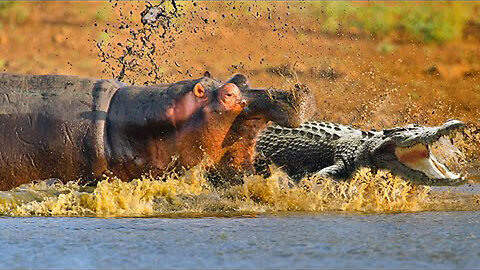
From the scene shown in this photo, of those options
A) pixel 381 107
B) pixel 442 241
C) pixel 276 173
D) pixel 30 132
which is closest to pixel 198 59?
pixel 381 107

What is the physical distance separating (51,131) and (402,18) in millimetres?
12531

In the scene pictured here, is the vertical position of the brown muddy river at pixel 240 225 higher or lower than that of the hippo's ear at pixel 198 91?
lower

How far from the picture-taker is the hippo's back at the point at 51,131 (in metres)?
7.04

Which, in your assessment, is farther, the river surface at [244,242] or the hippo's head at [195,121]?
the hippo's head at [195,121]

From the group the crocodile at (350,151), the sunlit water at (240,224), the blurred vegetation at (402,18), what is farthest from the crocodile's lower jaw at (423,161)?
the blurred vegetation at (402,18)

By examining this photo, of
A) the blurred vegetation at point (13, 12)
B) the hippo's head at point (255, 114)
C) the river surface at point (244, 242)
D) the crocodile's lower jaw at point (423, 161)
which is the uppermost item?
the blurred vegetation at point (13, 12)

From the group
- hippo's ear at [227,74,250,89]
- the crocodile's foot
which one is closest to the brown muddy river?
the crocodile's foot

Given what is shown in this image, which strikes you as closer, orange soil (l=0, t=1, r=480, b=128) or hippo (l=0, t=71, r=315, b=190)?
hippo (l=0, t=71, r=315, b=190)

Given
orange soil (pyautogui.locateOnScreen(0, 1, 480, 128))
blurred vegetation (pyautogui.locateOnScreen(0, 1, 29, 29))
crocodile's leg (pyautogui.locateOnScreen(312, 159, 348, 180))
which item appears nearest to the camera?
crocodile's leg (pyautogui.locateOnScreen(312, 159, 348, 180))

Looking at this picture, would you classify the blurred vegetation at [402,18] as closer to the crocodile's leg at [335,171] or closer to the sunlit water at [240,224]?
the crocodile's leg at [335,171]

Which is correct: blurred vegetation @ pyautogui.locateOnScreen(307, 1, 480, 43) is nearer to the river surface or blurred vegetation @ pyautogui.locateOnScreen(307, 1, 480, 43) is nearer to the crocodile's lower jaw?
the crocodile's lower jaw

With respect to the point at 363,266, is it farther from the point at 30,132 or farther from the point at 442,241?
the point at 30,132

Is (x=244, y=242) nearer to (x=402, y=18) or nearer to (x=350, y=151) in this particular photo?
(x=350, y=151)

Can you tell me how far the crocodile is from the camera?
8242 mm
